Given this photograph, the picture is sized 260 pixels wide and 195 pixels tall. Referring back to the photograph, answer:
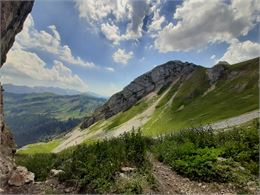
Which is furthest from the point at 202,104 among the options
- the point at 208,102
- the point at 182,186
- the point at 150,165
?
the point at 182,186

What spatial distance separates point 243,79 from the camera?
15125 cm

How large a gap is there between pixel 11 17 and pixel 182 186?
59.6 ft

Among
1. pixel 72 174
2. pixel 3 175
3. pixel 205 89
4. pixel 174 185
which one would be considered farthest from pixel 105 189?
pixel 205 89

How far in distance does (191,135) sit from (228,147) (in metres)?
2.15

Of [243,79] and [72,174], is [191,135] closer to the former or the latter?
[72,174]

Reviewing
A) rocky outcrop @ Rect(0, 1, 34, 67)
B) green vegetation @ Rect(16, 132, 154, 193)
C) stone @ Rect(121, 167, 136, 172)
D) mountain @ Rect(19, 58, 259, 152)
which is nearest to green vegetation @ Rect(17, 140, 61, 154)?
mountain @ Rect(19, 58, 259, 152)

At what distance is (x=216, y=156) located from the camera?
13258 mm

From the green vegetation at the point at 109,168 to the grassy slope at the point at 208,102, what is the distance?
7932 cm

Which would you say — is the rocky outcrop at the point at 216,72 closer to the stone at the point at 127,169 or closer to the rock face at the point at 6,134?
the rock face at the point at 6,134

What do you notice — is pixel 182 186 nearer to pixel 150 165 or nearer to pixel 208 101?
pixel 150 165

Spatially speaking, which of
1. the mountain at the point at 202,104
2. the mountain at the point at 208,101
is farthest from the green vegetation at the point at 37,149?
the mountain at the point at 208,101

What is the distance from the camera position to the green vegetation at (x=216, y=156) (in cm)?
1261

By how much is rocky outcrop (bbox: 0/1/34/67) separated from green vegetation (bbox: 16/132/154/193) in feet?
37.3

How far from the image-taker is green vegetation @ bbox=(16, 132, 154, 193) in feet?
35.8
